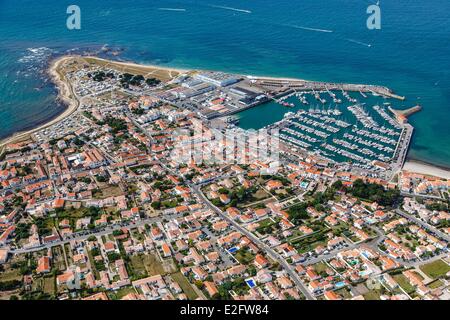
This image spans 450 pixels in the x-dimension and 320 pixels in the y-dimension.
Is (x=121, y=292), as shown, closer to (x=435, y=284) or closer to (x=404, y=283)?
(x=404, y=283)

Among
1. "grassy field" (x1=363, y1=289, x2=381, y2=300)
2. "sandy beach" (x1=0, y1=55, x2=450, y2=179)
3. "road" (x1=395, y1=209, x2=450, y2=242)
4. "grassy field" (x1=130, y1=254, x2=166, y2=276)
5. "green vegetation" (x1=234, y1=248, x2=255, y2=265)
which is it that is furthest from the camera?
"sandy beach" (x1=0, y1=55, x2=450, y2=179)

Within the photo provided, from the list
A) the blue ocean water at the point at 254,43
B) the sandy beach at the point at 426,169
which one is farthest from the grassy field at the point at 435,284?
the blue ocean water at the point at 254,43

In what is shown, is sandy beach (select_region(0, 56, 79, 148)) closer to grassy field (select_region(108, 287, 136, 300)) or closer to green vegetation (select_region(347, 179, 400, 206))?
grassy field (select_region(108, 287, 136, 300))

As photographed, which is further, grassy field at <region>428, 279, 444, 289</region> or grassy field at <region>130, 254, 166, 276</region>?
grassy field at <region>130, 254, 166, 276</region>

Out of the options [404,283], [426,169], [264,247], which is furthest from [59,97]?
[404,283]

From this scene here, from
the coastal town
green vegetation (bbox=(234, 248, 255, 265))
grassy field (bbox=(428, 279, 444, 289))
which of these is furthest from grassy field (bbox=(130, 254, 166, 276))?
grassy field (bbox=(428, 279, 444, 289))
